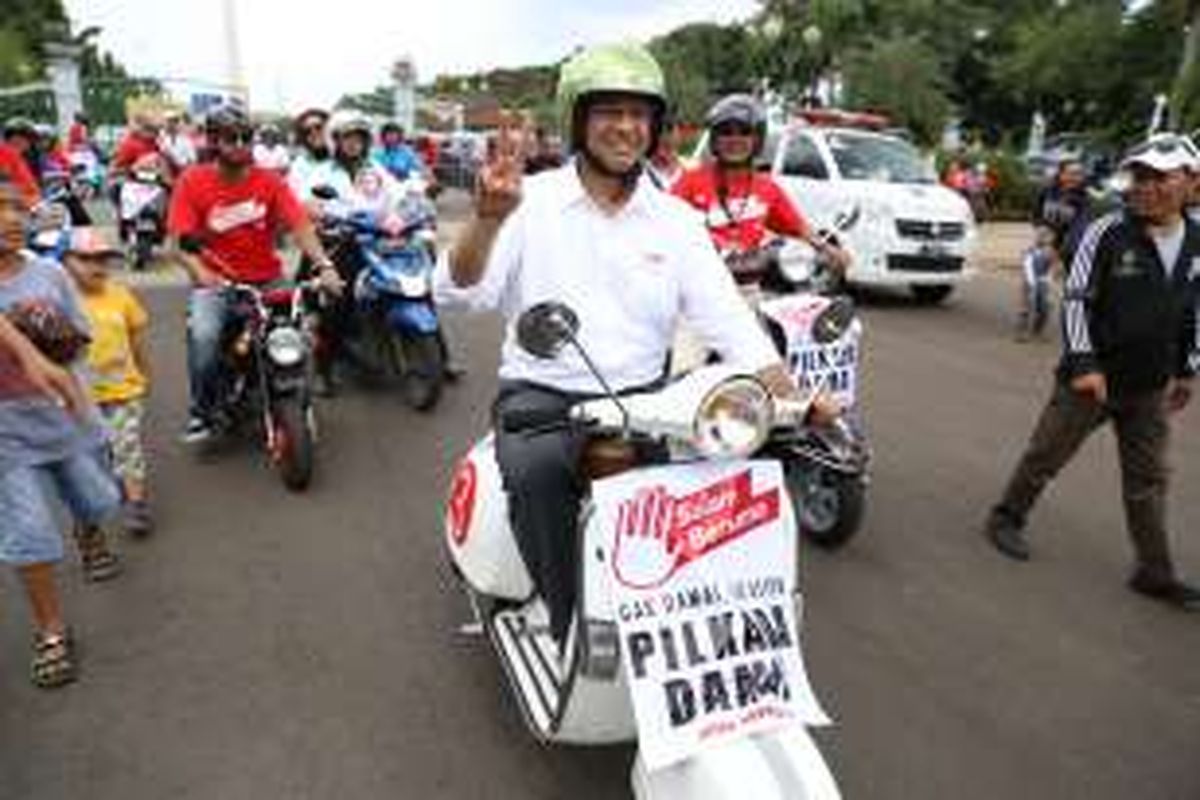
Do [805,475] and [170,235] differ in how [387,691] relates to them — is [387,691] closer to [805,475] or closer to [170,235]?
[805,475]

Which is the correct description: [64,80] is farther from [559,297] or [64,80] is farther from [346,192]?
[559,297]

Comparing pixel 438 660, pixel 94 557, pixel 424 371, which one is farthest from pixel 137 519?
pixel 424 371

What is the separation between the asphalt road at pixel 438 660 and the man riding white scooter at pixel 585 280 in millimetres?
998

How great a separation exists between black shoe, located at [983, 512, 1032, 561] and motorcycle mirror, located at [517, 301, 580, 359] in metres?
3.51

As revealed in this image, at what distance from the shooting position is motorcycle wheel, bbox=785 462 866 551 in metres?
4.95

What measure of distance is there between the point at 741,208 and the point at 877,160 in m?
8.40

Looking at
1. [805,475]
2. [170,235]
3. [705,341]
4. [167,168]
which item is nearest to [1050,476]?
[805,475]

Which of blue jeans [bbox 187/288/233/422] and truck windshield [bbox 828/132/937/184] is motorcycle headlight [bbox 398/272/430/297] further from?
truck windshield [bbox 828/132/937/184]

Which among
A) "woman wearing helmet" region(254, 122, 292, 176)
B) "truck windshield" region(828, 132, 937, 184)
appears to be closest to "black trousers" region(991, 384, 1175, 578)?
"woman wearing helmet" region(254, 122, 292, 176)

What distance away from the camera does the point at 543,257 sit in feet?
9.72

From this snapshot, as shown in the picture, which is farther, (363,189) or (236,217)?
(363,189)

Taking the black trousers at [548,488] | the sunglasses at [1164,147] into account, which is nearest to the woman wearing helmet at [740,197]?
the sunglasses at [1164,147]

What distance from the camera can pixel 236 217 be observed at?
5969 millimetres

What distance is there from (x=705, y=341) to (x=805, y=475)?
2191mm
